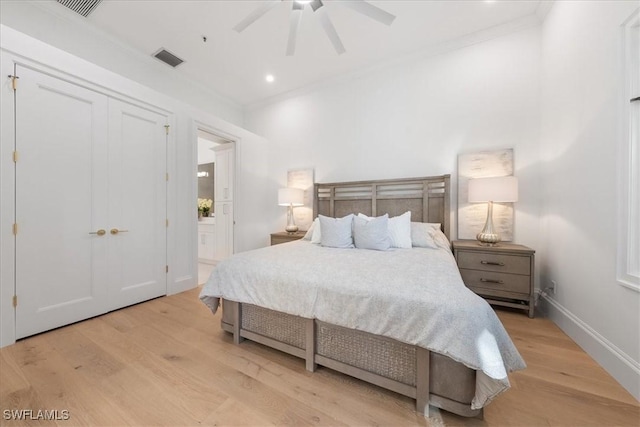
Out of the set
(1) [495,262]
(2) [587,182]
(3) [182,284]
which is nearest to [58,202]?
(3) [182,284]

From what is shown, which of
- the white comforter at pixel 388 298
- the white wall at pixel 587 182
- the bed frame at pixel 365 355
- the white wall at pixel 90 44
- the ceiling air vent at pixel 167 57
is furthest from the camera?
the ceiling air vent at pixel 167 57

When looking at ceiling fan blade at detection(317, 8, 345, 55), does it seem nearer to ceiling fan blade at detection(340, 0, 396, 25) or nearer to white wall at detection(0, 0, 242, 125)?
ceiling fan blade at detection(340, 0, 396, 25)

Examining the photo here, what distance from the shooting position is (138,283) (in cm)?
277

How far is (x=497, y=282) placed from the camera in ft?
8.10

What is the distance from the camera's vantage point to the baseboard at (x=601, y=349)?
1.38 meters

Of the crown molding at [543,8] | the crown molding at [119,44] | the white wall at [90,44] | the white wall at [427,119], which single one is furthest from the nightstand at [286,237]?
the crown molding at [543,8]

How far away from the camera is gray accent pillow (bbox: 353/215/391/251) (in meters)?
2.52

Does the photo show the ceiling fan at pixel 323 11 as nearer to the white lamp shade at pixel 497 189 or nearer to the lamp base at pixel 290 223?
the white lamp shade at pixel 497 189

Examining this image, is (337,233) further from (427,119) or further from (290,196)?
(427,119)

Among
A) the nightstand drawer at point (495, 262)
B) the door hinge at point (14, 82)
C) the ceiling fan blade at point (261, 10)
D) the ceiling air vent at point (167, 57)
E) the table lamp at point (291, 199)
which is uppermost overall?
the ceiling air vent at point (167, 57)

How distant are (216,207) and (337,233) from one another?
3.08m

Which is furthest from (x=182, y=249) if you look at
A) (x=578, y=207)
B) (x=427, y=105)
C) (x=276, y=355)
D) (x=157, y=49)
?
(x=578, y=207)

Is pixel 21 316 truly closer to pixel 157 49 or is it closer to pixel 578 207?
pixel 157 49

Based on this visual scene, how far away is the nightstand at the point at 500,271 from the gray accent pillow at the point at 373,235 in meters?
0.82
